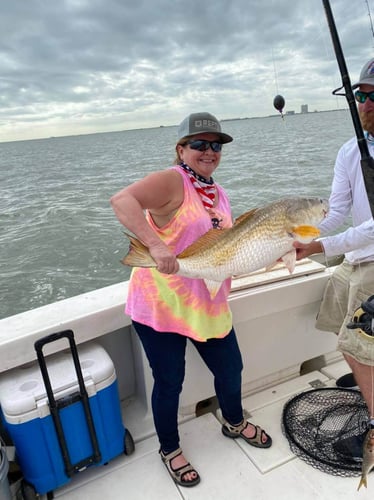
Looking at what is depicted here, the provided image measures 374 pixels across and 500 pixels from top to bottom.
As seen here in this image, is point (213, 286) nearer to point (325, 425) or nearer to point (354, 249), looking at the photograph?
point (354, 249)

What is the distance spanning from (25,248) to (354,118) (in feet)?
28.2

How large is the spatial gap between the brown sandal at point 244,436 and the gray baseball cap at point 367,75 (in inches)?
83.6

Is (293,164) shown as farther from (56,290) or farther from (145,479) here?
(145,479)

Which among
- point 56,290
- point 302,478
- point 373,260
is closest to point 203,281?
point 373,260

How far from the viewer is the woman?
1.76 meters

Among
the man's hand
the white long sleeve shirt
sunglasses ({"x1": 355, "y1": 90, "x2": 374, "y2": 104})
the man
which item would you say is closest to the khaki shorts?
the man

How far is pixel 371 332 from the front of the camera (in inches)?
81.6

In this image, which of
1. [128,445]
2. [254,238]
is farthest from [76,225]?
[254,238]

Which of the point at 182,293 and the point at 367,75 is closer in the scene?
the point at 182,293

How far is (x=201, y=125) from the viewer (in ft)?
6.27

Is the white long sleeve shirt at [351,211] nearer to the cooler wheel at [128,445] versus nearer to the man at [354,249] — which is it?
the man at [354,249]

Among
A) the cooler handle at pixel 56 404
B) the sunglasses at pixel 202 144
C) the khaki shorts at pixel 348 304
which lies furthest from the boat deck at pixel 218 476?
the sunglasses at pixel 202 144

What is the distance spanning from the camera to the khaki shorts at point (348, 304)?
7.09 ft

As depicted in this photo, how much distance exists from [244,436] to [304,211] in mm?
1529
